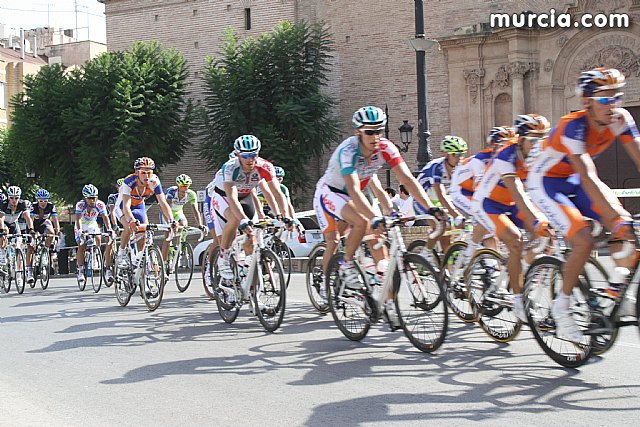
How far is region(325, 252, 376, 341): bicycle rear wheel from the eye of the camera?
890cm

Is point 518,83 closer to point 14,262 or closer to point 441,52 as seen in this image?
point 441,52

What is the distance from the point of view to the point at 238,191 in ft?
38.6

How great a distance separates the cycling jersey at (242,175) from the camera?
36.4 ft

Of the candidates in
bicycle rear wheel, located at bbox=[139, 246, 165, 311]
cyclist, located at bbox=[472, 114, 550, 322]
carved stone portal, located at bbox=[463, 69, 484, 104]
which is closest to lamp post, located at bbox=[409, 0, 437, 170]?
bicycle rear wheel, located at bbox=[139, 246, 165, 311]

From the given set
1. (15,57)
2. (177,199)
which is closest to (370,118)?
(177,199)

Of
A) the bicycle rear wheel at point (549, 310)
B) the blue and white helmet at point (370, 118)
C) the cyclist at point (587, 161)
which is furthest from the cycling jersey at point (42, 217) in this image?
the cyclist at point (587, 161)

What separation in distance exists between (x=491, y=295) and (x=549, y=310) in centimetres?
120

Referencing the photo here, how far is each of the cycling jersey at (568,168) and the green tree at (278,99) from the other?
3040 centimetres

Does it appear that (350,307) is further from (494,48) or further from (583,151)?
(494,48)

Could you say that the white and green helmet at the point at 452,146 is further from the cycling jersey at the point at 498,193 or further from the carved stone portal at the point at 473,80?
the carved stone portal at the point at 473,80

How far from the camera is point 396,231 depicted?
833 centimetres

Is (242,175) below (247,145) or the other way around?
below

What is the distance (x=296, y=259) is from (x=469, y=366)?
15.4 metres

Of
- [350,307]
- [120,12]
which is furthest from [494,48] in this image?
[350,307]
